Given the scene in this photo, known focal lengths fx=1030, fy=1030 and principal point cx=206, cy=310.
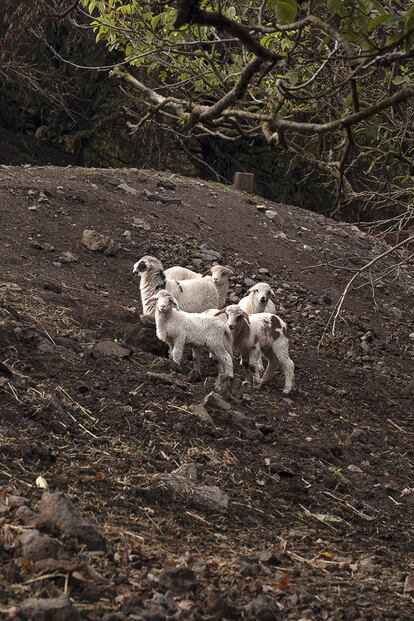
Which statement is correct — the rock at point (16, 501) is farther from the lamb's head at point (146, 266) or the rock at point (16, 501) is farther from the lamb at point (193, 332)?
the lamb's head at point (146, 266)

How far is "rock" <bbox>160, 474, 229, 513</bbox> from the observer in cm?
633

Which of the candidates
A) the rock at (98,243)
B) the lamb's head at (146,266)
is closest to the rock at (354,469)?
the lamb's head at (146,266)

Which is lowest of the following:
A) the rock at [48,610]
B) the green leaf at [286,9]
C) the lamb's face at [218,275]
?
the lamb's face at [218,275]

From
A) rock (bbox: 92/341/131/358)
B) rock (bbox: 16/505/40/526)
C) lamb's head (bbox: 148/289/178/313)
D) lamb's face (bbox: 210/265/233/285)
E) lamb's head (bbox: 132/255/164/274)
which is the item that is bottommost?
lamb's face (bbox: 210/265/233/285)

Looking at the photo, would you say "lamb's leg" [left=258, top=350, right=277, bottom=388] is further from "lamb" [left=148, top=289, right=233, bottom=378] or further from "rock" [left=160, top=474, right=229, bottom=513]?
"rock" [left=160, top=474, right=229, bottom=513]

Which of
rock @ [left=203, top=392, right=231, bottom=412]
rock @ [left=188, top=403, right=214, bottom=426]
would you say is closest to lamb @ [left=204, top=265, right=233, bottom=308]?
rock @ [left=203, top=392, right=231, bottom=412]

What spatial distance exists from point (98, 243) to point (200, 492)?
7361mm

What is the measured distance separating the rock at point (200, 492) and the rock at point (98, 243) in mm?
7156

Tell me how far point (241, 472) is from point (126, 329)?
331 cm

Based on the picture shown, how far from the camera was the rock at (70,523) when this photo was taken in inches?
201

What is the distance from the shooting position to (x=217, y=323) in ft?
32.5

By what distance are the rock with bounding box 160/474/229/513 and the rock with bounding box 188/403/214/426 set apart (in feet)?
4.09

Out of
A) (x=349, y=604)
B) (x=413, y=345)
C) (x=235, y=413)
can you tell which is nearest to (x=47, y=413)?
(x=235, y=413)

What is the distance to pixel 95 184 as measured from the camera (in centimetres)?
1617
